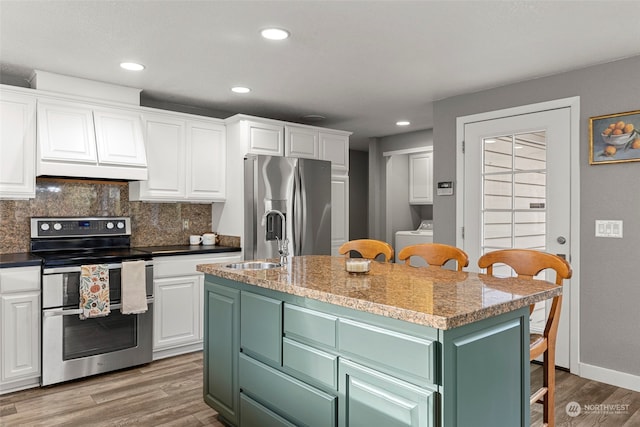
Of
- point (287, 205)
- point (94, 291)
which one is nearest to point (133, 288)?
point (94, 291)

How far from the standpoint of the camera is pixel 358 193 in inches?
310

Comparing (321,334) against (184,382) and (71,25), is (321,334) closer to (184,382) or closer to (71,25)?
(184,382)

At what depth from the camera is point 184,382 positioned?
3264 millimetres

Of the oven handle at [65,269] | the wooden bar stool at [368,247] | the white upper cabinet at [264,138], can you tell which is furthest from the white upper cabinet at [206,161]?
the wooden bar stool at [368,247]

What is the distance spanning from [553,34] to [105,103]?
339 cm

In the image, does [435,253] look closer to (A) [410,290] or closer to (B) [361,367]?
(A) [410,290]

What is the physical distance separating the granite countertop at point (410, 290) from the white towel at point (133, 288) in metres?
1.16

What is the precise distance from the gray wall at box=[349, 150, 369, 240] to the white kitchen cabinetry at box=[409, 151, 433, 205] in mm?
1191

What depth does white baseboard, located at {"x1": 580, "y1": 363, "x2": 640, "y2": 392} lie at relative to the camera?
312cm

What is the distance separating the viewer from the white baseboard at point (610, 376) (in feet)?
10.2

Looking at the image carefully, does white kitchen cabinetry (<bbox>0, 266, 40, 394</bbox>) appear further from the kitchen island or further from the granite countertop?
the kitchen island

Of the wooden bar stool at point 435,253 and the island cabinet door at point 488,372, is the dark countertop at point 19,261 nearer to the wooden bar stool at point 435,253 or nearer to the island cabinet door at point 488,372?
the wooden bar stool at point 435,253

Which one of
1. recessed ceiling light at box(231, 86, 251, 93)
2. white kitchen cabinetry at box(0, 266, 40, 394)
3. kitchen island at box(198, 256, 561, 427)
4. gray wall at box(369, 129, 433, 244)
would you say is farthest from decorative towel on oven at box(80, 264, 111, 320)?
gray wall at box(369, 129, 433, 244)

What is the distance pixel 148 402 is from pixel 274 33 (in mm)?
2521
